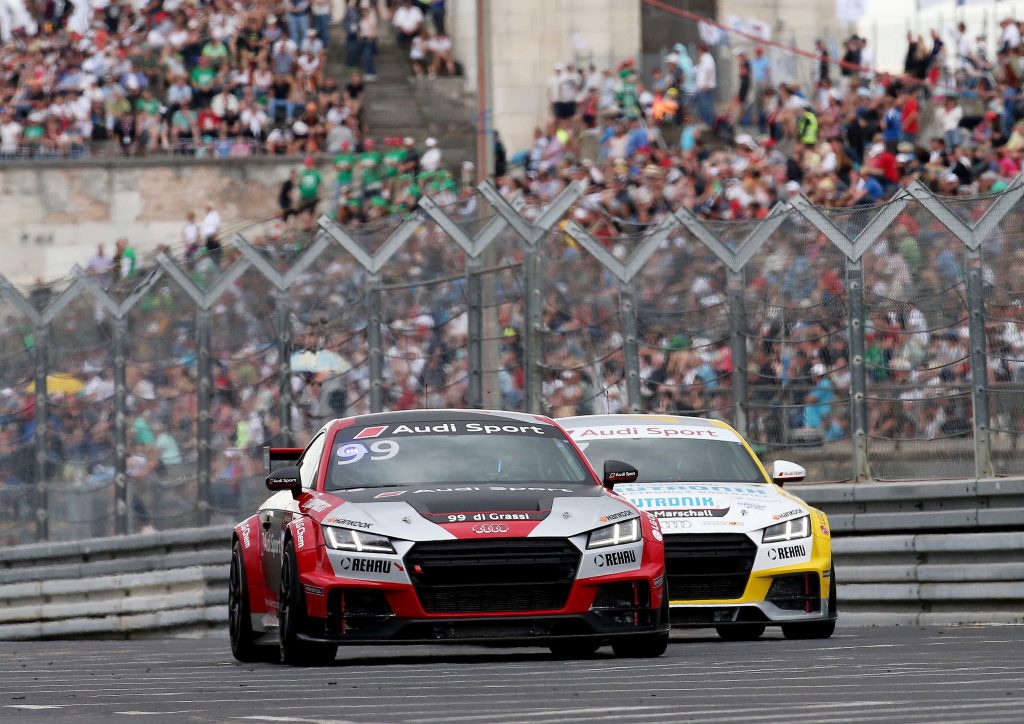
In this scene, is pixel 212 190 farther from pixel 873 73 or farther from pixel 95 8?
pixel 873 73

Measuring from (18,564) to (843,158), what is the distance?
395 inches

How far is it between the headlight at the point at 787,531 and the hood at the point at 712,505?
0.12 feet

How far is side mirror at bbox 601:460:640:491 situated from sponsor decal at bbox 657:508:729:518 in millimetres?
1339

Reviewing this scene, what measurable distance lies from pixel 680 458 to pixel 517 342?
2838 mm

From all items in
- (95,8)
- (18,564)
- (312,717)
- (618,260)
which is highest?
(95,8)

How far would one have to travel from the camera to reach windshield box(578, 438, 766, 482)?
564 inches

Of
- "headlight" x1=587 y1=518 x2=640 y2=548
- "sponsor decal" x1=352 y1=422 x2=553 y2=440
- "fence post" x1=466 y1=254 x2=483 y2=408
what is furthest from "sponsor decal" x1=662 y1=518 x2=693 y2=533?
"fence post" x1=466 y1=254 x2=483 y2=408

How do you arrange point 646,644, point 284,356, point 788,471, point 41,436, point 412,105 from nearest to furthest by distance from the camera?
point 646,644 < point 788,471 < point 284,356 < point 41,436 < point 412,105

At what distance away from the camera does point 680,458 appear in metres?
14.5

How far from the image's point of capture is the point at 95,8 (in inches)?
1503

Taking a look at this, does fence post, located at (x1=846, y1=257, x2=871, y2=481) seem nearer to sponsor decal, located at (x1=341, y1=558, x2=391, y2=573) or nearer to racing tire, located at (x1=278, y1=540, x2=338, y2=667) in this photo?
racing tire, located at (x1=278, y1=540, x2=338, y2=667)

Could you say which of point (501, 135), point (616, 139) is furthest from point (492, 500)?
point (501, 135)

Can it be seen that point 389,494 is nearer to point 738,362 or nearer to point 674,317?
point 738,362

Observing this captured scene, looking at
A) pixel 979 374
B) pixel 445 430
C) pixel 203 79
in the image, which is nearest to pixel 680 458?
pixel 979 374
